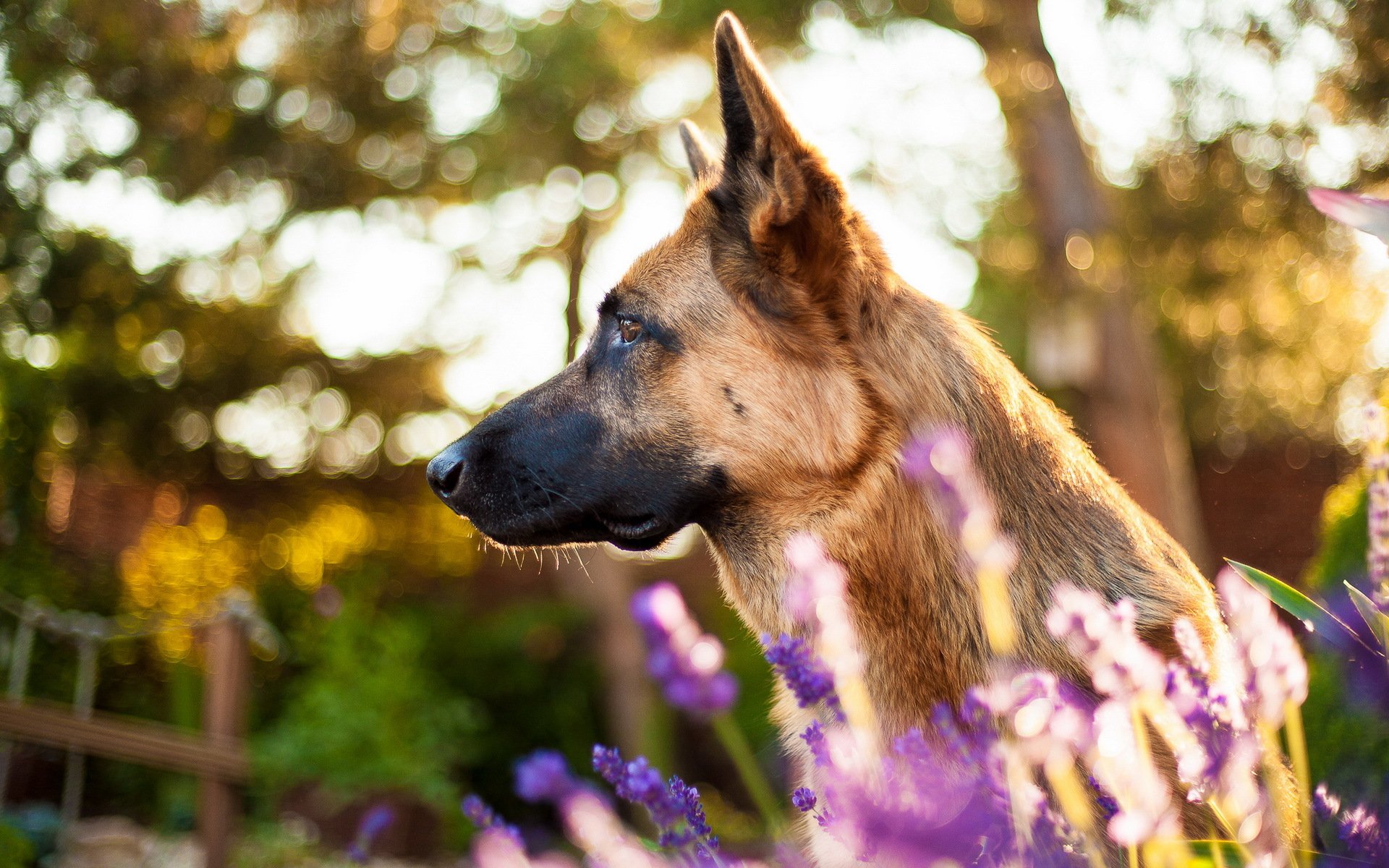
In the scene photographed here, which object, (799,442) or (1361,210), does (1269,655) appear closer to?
(1361,210)

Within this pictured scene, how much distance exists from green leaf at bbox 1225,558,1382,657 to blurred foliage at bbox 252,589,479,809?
7922 mm

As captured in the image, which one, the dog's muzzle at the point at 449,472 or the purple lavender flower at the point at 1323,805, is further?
the dog's muzzle at the point at 449,472

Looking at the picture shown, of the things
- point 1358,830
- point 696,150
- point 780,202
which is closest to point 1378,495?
point 1358,830

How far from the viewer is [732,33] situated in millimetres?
2160

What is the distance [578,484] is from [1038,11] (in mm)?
7301

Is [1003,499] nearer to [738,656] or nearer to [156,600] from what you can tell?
[738,656]

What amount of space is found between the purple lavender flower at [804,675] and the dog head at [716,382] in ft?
3.96

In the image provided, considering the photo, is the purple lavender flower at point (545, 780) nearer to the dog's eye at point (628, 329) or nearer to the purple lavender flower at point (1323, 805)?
the purple lavender flower at point (1323, 805)

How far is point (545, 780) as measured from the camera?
105 cm

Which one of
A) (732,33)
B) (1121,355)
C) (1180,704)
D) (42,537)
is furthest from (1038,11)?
(42,537)

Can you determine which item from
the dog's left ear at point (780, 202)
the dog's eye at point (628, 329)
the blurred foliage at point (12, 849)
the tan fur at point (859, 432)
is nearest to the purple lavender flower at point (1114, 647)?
the tan fur at point (859, 432)

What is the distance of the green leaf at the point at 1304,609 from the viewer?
4.48 feet

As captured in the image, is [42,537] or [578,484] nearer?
[578,484]

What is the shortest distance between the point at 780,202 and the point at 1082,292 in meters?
6.38
